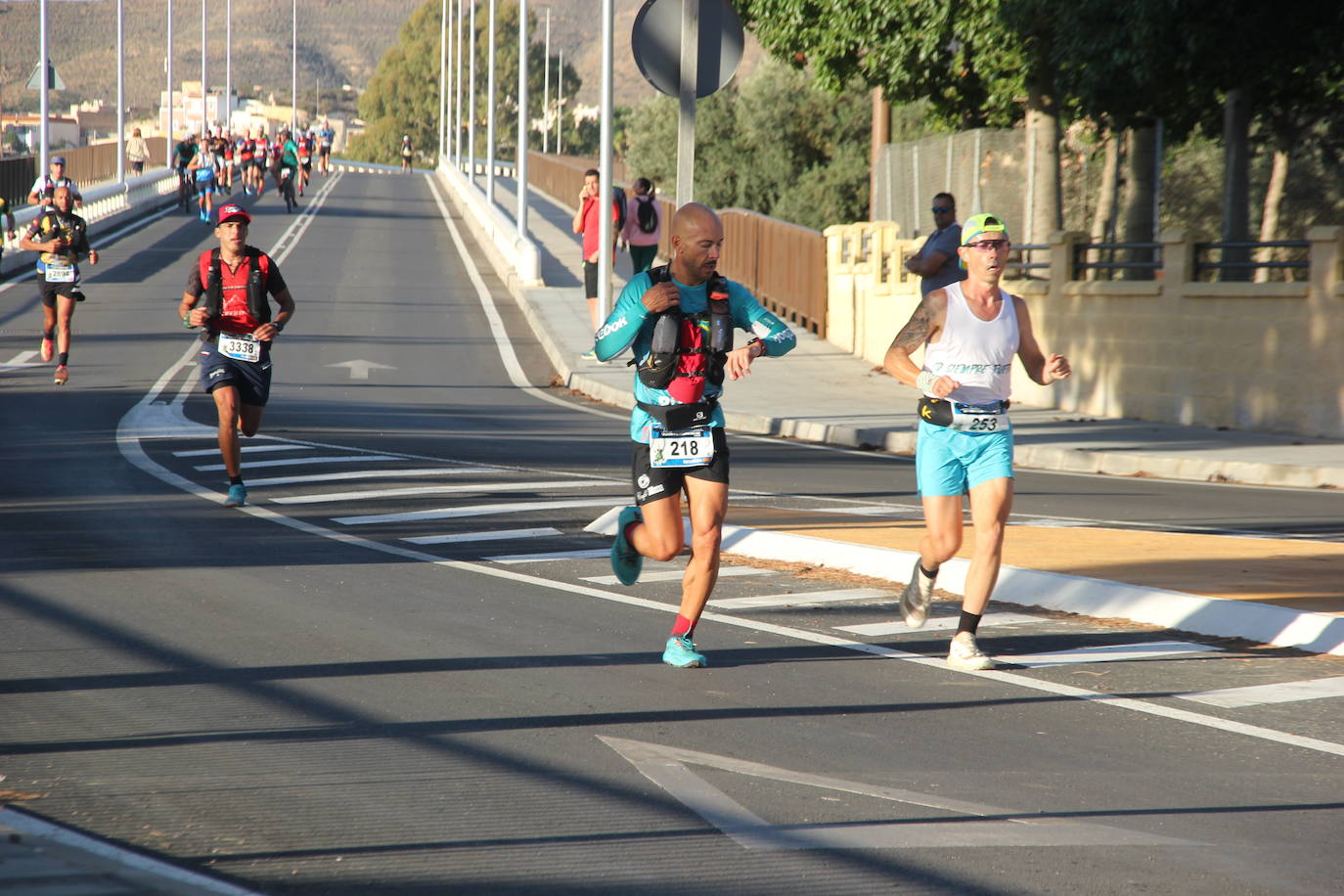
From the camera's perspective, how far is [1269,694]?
23.7ft

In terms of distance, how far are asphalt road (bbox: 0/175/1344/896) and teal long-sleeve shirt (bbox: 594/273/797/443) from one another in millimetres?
1133

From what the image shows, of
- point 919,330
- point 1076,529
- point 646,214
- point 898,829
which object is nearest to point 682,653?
point 919,330

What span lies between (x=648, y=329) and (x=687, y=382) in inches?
11.6

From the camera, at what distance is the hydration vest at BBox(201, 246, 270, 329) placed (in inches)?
464

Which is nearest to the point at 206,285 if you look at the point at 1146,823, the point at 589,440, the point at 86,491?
the point at 86,491

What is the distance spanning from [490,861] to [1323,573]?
6.14m

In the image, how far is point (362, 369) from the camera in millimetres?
23781

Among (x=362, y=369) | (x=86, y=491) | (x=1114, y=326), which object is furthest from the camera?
(x=362, y=369)

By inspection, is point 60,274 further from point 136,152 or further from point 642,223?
point 136,152

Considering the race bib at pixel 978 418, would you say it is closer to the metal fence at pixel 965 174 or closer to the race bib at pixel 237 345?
the race bib at pixel 237 345

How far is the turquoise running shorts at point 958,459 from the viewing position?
7.60 meters

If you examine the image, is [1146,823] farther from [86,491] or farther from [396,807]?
[86,491]

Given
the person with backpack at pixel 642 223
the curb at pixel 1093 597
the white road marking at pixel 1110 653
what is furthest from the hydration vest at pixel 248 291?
the person with backpack at pixel 642 223

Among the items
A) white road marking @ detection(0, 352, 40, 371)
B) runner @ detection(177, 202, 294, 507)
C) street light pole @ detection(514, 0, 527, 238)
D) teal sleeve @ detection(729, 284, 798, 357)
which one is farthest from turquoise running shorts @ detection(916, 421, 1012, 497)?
street light pole @ detection(514, 0, 527, 238)
